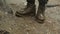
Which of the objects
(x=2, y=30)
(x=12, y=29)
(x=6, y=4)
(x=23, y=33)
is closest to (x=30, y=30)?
(x=23, y=33)

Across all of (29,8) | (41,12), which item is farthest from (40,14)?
(29,8)

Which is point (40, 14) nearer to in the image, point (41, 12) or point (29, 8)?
point (41, 12)

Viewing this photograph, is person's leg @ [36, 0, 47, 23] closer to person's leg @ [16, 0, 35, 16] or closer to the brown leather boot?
the brown leather boot

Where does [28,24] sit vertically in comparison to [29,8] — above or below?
below

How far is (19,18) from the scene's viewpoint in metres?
2.55

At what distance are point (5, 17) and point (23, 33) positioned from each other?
1.85ft

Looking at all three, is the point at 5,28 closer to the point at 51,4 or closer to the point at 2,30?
the point at 2,30

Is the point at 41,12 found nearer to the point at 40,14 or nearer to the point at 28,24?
the point at 40,14

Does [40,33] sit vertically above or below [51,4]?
below

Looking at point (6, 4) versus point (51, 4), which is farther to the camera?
point (51, 4)

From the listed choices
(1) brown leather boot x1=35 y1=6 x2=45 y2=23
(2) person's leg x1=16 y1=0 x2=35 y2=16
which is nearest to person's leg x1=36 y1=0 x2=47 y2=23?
(1) brown leather boot x1=35 y1=6 x2=45 y2=23

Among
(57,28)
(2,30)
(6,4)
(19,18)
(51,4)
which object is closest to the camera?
(2,30)

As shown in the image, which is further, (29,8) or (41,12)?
(29,8)

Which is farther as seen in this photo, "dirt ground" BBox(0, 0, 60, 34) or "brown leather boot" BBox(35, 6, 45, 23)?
"brown leather boot" BBox(35, 6, 45, 23)
